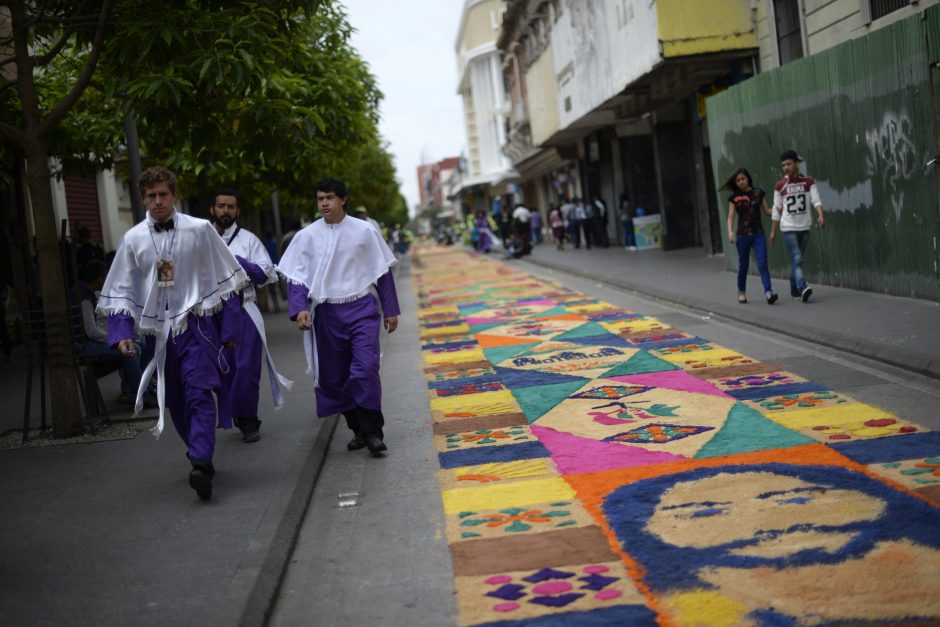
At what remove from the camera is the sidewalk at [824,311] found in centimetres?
997

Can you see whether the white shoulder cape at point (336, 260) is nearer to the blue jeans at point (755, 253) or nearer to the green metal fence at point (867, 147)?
the green metal fence at point (867, 147)

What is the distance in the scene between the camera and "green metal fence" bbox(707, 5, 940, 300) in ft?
41.3

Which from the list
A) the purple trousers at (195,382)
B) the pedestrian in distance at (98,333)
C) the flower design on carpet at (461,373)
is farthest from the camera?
the flower design on carpet at (461,373)

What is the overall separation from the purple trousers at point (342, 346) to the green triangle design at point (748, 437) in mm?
2300

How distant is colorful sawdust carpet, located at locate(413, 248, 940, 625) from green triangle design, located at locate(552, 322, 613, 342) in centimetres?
267

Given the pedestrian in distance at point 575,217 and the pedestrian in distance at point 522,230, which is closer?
the pedestrian in distance at point 522,230

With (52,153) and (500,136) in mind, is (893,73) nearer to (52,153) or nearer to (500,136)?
(52,153)

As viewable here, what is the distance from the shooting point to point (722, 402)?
28.0ft

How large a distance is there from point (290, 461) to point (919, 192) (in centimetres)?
843

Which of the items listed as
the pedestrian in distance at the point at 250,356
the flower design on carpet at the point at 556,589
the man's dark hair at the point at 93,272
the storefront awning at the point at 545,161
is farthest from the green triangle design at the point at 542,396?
the storefront awning at the point at 545,161

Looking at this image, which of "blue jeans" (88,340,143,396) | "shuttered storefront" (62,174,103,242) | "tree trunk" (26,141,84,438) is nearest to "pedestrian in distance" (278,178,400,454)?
"tree trunk" (26,141,84,438)

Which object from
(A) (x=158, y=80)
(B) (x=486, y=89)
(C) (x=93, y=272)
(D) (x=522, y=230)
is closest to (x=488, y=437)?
(A) (x=158, y=80)

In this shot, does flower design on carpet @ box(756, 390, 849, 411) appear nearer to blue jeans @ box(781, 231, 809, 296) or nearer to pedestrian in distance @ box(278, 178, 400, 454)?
pedestrian in distance @ box(278, 178, 400, 454)

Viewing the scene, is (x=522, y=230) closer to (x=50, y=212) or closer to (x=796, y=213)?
(x=796, y=213)
